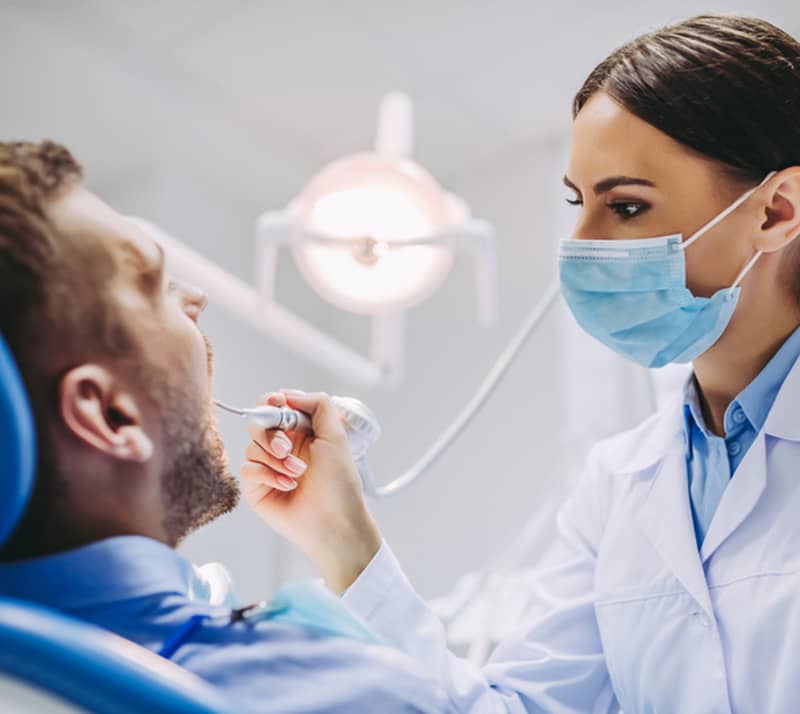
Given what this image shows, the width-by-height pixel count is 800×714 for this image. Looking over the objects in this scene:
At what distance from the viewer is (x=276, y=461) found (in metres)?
1.03

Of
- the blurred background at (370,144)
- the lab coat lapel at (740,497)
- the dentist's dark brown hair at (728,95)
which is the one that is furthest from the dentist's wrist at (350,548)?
the blurred background at (370,144)

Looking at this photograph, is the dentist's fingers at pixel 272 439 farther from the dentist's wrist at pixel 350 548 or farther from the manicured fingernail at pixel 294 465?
the dentist's wrist at pixel 350 548

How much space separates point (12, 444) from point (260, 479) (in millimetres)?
525

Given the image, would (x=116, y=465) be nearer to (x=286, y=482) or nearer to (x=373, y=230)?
(x=286, y=482)

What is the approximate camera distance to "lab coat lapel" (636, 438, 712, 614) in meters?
1.08

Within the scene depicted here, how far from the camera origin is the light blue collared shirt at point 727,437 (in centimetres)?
115

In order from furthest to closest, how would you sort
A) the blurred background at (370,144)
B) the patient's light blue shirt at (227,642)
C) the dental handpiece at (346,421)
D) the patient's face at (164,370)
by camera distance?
1. the blurred background at (370,144)
2. the dental handpiece at (346,421)
3. the patient's face at (164,370)
4. the patient's light blue shirt at (227,642)

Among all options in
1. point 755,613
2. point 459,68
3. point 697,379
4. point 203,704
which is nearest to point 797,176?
point 697,379

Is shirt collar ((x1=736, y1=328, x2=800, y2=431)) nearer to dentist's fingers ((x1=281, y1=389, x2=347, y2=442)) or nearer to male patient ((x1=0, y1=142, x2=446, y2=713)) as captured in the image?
dentist's fingers ((x1=281, y1=389, x2=347, y2=442))

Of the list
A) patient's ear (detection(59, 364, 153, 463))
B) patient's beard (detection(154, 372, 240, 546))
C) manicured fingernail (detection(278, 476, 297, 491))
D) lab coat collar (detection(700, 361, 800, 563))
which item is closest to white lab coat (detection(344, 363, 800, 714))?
lab coat collar (detection(700, 361, 800, 563))

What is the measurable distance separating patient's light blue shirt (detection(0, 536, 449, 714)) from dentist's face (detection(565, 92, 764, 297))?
2.32ft

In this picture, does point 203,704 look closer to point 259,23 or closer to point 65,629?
point 65,629

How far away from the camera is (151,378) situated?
75 centimetres

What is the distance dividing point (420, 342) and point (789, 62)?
81.1 inches
